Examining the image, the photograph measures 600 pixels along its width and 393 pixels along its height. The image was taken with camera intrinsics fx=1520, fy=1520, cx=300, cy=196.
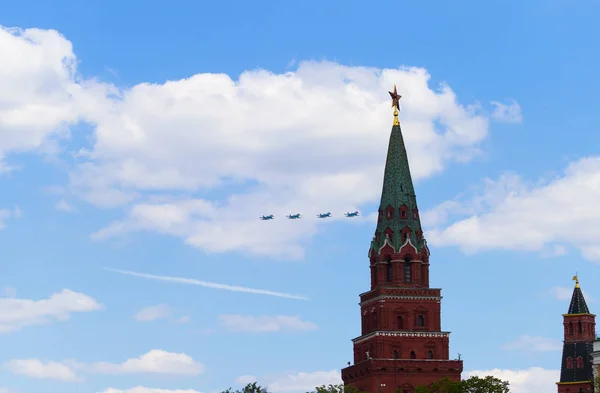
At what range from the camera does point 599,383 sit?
199000 millimetres

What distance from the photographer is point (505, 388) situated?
198 m

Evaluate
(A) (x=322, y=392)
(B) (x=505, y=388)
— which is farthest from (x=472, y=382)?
(A) (x=322, y=392)

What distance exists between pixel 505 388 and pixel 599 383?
1258cm

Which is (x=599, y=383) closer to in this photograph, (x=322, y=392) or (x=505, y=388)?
(x=505, y=388)

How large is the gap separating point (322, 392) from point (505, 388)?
23838 millimetres

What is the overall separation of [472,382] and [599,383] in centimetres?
1656

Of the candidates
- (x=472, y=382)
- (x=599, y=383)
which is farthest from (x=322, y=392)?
(x=599, y=383)

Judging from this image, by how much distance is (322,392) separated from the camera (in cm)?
19650

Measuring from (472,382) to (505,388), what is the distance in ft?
15.1

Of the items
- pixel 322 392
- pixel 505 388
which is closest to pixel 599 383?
pixel 505 388

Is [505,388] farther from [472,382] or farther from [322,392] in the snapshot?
[322,392]

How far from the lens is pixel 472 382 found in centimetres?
19975
